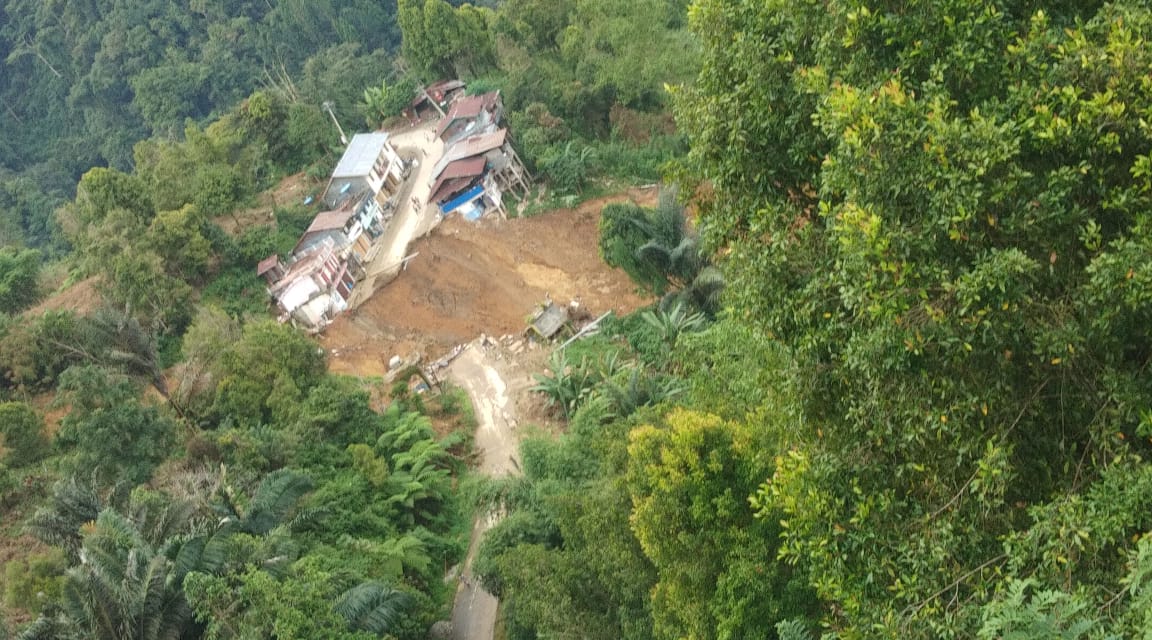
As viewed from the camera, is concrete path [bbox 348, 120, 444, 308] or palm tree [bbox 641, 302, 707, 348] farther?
concrete path [bbox 348, 120, 444, 308]

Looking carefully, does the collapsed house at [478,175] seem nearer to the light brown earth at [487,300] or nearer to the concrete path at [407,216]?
the light brown earth at [487,300]

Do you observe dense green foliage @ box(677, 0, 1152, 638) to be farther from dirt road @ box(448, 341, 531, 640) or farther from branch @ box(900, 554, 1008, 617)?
dirt road @ box(448, 341, 531, 640)

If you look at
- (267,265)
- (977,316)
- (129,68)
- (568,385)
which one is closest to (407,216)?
(267,265)

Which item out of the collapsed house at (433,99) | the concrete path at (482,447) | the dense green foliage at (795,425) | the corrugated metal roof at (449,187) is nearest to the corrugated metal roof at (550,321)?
the concrete path at (482,447)

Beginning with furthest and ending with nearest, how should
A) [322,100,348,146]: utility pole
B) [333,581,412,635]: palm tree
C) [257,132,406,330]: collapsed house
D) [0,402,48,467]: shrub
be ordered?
[322,100,348,146]: utility pole → [257,132,406,330]: collapsed house → [0,402,48,467]: shrub → [333,581,412,635]: palm tree

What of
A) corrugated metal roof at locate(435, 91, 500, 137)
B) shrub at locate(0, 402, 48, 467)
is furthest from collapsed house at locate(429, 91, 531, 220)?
shrub at locate(0, 402, 48, 467)

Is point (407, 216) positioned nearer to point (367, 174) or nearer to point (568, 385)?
point (367, 174)
